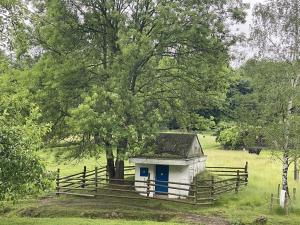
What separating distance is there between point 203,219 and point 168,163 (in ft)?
17.4

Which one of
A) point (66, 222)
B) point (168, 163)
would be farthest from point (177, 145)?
point (66, 222)

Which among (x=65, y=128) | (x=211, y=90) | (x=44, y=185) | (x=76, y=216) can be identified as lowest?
(x=76, y=216)

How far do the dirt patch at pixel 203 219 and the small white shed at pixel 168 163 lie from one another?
3.82 meters

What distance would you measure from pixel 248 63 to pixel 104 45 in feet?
28.7

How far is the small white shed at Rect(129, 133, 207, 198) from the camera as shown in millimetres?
25578

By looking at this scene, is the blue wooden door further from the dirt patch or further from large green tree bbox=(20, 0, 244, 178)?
the dirt patch

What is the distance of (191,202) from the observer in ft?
76.8

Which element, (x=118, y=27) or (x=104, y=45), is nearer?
(x=118, y=27)

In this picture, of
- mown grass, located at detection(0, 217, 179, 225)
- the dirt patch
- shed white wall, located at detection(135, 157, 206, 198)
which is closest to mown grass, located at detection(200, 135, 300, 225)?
the dirt patch

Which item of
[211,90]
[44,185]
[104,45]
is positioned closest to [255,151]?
[211,90]

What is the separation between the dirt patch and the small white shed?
3.82m

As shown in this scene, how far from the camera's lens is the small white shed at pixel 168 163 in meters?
25.6

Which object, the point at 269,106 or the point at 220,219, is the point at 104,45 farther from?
the point at 220,219

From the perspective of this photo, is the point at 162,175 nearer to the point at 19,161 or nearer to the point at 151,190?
the point at 151,190
